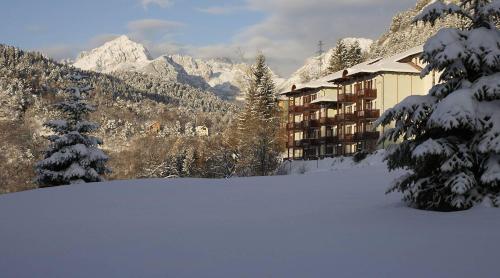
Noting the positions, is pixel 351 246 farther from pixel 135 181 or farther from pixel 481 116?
pixel 135 181

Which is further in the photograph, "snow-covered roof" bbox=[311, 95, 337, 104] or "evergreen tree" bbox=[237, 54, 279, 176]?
"snow-covered roof" bbox=[311, 95, 337, 104]

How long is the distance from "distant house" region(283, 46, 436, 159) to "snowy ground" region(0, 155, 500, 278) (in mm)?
30146

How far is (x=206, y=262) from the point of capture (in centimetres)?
722

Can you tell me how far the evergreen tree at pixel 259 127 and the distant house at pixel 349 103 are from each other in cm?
451

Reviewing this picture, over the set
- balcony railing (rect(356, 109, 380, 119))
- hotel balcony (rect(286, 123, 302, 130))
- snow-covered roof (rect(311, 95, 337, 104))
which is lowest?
hotel balcony (rect(286, 123, 302, 130))

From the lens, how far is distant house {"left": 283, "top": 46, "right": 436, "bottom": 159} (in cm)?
5025

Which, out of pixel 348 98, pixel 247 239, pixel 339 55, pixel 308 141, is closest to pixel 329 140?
pixel 308 141

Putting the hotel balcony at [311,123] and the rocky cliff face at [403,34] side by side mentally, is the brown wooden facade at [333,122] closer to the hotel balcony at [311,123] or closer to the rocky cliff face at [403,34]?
the hotel balcony at [311,123]

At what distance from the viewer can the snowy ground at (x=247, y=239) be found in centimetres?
677

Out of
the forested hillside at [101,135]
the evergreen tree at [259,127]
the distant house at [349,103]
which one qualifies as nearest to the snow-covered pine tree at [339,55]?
the distant house at [349,103]

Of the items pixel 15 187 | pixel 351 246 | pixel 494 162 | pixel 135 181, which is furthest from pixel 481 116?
pixel 15 187

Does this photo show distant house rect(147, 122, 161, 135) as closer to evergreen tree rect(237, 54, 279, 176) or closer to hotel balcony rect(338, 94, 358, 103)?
evergreen tree rect(237, 54, 279, 176)

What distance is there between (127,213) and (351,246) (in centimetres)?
678

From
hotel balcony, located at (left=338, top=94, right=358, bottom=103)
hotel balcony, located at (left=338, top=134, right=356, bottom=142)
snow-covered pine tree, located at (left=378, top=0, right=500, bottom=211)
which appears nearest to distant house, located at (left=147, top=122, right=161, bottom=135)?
hotel balcony, located at (left=338, top=134, right=356, bottom=142)
